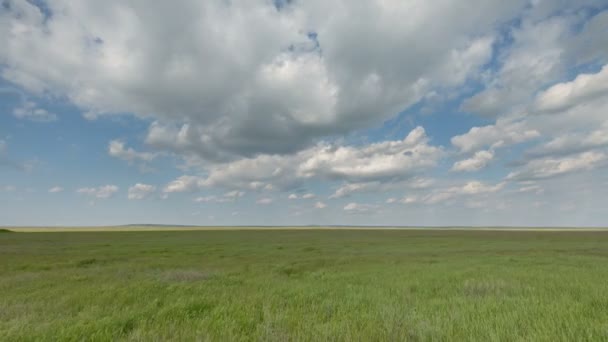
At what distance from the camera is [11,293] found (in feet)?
33.0

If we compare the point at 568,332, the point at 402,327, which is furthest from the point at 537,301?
the point at 402,327

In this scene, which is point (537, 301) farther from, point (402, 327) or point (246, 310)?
point (246, 310)

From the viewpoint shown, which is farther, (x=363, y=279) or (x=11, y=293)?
(x=363, y=279)

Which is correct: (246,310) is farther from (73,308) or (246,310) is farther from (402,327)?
(73,308)

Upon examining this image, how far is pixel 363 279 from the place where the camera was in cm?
1285

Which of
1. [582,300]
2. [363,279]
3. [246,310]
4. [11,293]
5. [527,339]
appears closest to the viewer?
[527,339]

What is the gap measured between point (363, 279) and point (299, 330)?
25.5 ft

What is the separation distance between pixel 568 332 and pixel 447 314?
2258mm

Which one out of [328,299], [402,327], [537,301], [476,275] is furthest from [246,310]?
[476,275]

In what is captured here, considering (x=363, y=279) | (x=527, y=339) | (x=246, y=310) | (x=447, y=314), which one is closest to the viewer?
(x=527, y=339)

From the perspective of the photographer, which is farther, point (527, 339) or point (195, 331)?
point (195, 331)

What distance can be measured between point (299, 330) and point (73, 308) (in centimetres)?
692

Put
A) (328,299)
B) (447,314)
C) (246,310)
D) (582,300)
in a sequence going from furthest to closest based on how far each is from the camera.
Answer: (328,299) < (582,300) < (246,310) < (447,314)

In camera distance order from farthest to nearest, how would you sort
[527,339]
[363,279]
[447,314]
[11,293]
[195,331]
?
[363,279]
[11,293]
[447,314]
[195,331]
[527,339]
